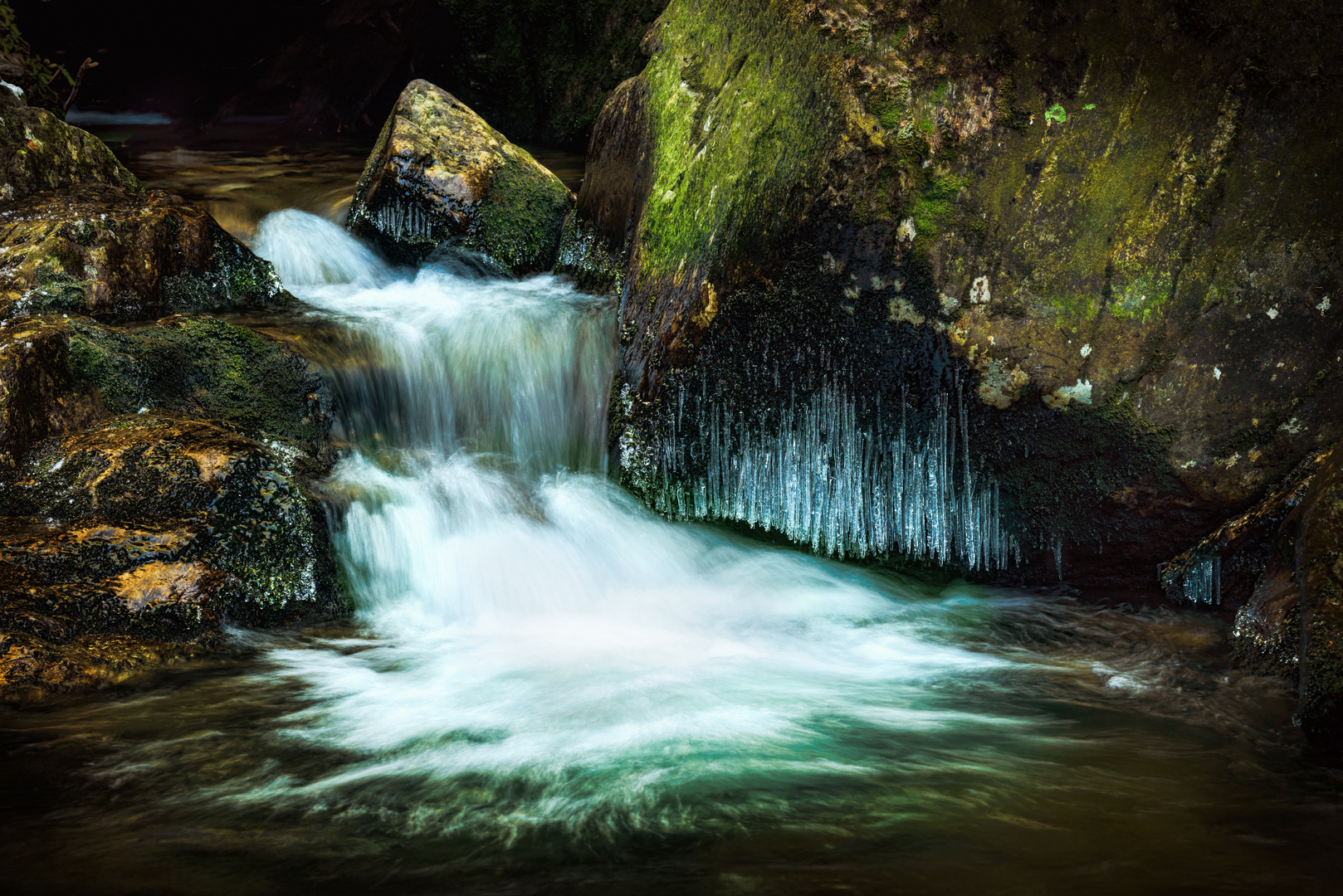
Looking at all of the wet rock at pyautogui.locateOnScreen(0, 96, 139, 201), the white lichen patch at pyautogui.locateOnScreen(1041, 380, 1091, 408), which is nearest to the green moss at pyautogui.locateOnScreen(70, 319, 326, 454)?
the wet rock at pyautogui.locateOnScreen(0, 96, 139, 201)

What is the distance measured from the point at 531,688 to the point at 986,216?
2.51m

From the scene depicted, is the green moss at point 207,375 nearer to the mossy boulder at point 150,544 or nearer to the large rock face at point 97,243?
the mossy boulder at point 150,544

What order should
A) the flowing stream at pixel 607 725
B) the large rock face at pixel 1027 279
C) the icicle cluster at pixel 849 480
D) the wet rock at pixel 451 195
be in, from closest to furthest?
the flowing stream at pixel 607 725, the large rock face at pixel 1027 279, the icicle cluster at pixel 849 480, the wet rock at pixel 451 195

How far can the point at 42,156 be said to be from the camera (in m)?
5.33

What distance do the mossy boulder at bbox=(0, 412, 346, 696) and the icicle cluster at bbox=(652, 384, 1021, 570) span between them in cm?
178

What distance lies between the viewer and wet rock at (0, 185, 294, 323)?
15.3ft

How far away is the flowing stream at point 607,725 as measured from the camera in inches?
79.9

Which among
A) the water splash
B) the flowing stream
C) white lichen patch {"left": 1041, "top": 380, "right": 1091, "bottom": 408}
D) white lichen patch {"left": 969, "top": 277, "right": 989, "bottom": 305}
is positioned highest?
the water splash

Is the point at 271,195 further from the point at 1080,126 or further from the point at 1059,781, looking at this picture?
the point at 1059,781

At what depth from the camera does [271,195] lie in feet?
24.8

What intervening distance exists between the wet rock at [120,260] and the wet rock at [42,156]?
0.16 m

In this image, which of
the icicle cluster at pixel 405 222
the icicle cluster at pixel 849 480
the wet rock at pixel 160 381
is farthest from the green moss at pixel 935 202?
the icicle cluster at pixel 405 222

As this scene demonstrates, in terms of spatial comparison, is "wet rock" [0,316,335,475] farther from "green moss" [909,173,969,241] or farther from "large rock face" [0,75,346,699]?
"green moss" [909,173,969,241]

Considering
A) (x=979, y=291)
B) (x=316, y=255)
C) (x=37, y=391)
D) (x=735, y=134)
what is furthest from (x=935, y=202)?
(x=316, y=255)
